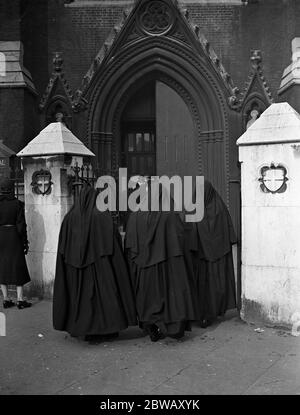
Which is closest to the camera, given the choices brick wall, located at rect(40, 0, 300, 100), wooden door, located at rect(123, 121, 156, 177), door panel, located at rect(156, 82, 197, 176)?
brick wall, located at rect(40, 0, 300, 100)

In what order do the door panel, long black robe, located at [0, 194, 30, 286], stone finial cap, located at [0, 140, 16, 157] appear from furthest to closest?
the door panel, stone finial cap, located at [0, 140, 16, 157], long black robe, located at [0, 194, 30, 286]

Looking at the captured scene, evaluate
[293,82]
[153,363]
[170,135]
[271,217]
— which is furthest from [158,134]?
[153,363]

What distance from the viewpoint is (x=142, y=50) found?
12.3 metres

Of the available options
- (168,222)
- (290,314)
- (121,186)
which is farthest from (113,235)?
(121,186)

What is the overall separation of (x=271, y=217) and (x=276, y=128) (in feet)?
3.32

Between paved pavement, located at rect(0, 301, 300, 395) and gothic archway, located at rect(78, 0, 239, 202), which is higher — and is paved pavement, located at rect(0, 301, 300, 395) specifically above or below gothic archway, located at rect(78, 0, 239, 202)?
below

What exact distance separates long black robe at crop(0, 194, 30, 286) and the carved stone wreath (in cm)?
760

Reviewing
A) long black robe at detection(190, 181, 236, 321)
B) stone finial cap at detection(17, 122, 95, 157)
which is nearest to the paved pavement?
long black robe at detection(190, 181, 236, 321)

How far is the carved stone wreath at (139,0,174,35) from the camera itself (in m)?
12.2

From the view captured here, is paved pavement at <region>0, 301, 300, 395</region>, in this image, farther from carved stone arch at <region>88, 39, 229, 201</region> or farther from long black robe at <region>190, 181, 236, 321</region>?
carved stone arch at <region>88, 39, 229, 201</region>

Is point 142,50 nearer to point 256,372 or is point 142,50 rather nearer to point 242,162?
point 242,162

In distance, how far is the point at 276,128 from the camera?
17.4 ft

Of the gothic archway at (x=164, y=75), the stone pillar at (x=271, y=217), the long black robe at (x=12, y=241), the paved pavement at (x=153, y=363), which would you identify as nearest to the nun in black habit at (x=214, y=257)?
the stone pillar at (x=271, y=217)

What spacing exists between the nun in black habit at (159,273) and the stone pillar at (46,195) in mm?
2014
